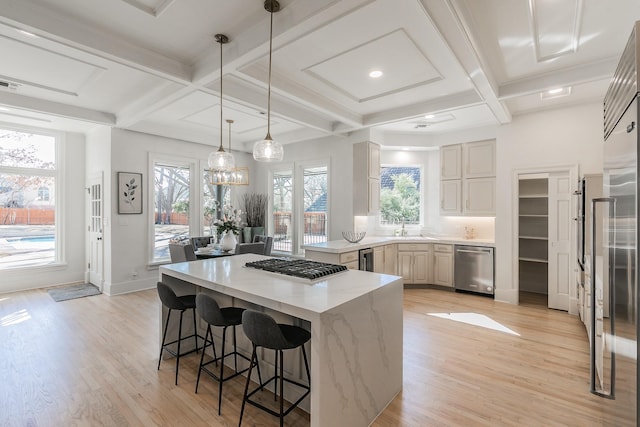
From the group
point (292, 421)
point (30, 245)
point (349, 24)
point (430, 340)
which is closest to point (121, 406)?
point (292, 421)

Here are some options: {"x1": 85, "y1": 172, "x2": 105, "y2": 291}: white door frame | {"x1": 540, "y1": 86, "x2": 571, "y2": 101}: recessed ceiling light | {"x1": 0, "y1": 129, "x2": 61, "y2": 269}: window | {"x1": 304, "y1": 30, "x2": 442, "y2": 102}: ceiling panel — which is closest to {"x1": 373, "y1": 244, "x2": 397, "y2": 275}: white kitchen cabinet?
{"x1": 304, "y1": 30, "x2": 442, "y2": 102}: ceiling panel

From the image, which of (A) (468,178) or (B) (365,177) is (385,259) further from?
(A) (468,178)

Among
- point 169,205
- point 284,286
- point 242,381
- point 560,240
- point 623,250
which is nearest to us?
point 623,250

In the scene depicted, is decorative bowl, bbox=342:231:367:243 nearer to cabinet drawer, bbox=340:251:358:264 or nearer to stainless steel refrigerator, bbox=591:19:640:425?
cabinet drawer, bbox=340:251:358:264

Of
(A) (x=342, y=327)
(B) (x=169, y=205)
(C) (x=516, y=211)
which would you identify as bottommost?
(A) (x=342, y=327)

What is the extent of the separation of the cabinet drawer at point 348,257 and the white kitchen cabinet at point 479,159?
8.01ft

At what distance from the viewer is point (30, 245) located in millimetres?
5566

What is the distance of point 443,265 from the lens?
215 inches

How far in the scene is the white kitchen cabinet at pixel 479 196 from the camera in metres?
5.11

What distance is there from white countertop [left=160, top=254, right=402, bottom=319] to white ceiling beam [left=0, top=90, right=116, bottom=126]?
3343mm

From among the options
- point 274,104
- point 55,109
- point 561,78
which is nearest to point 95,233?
point 55,109

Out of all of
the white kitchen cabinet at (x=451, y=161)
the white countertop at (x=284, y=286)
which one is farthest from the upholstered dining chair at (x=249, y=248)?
the white kitchen cabinet at (x=451, y=161)

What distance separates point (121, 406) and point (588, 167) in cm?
574

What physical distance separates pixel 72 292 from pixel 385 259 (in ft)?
17.5
